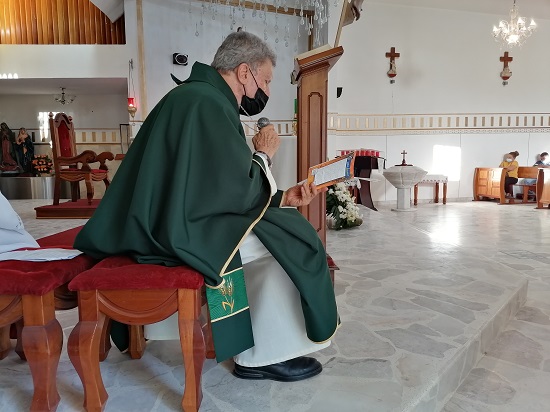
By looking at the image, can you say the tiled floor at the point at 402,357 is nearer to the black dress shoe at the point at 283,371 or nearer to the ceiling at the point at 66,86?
the black dress shoe at the point at 283,371

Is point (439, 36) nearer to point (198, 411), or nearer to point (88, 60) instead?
point (88, 60)

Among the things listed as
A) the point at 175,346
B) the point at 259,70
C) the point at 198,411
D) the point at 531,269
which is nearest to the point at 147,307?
the point at 198,411

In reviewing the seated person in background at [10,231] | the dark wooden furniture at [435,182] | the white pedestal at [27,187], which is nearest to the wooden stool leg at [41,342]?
the seated person in background at [10,231]

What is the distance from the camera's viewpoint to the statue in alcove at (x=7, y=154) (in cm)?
982

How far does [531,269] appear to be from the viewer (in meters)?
3.77

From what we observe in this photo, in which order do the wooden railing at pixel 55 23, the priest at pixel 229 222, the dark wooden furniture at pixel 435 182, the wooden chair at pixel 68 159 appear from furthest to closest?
the wooden railing at pixel 55 23 < the dark wooden furniture at pixel 435 182 < the wooden chair at pixel 68 159 < the priest at pixel 229 222

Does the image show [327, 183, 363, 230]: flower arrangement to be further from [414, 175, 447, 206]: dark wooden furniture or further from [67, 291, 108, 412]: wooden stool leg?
[67, 291, 108, 412]: wooden stool leg

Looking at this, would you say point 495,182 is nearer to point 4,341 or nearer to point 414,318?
point 414,318

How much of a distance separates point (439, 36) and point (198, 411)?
29.1 ft

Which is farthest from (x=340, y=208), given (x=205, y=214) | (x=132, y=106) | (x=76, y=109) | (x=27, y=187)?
(x=76, y=109)

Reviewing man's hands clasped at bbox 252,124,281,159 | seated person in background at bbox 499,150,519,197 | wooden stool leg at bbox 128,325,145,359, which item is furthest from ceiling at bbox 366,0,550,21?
wooden stool leg at bbox 128,325,145,359

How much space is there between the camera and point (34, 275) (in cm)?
143

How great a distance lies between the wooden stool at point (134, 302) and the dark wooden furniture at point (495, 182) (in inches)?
333

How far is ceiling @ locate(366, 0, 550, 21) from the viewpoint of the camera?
320 inches
